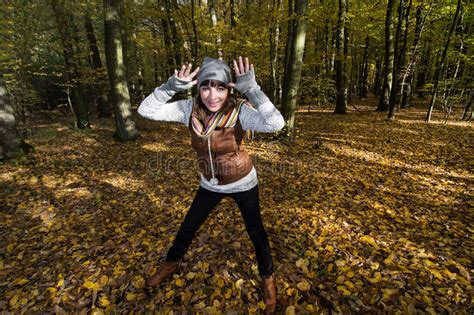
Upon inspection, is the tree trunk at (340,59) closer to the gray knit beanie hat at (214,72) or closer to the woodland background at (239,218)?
the woodland background at (239,218)

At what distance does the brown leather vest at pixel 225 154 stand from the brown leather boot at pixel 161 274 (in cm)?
143

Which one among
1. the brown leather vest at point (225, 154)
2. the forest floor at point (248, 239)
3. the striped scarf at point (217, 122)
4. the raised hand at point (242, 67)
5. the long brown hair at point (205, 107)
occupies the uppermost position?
the raised hand at point (242, 67)

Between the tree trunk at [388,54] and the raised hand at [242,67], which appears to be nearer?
the raised hand at [242,67]

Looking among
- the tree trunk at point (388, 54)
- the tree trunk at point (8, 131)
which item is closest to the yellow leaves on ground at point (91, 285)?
the tree trunk at point (8, 131)

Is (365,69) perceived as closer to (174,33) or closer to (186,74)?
(174,33)

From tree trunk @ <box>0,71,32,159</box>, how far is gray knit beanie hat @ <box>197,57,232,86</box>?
7.85m

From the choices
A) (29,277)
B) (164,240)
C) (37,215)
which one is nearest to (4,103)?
(37,215)

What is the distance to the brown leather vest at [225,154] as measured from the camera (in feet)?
7.35

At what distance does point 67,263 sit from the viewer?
3.50m

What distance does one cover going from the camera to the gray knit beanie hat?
2092 mm

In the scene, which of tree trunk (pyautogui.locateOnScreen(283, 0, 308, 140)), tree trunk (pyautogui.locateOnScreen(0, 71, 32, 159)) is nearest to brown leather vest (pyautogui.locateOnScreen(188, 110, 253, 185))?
tree trunk (pyautogui.locateOnScreen(283, 0, 308, 140))

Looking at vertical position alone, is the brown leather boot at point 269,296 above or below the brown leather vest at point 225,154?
below

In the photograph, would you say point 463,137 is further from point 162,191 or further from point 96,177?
point 96,177

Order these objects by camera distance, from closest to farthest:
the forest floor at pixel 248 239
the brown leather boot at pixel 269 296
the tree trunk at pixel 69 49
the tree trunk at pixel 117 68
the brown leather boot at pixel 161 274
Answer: the brown leather boot at pixel 269 296
the forest floor at pixel 248 239
the brown leather boot at pixel 161 274
the tree trunk at pixel 117 68
the tree trunk at pixel 69 49
